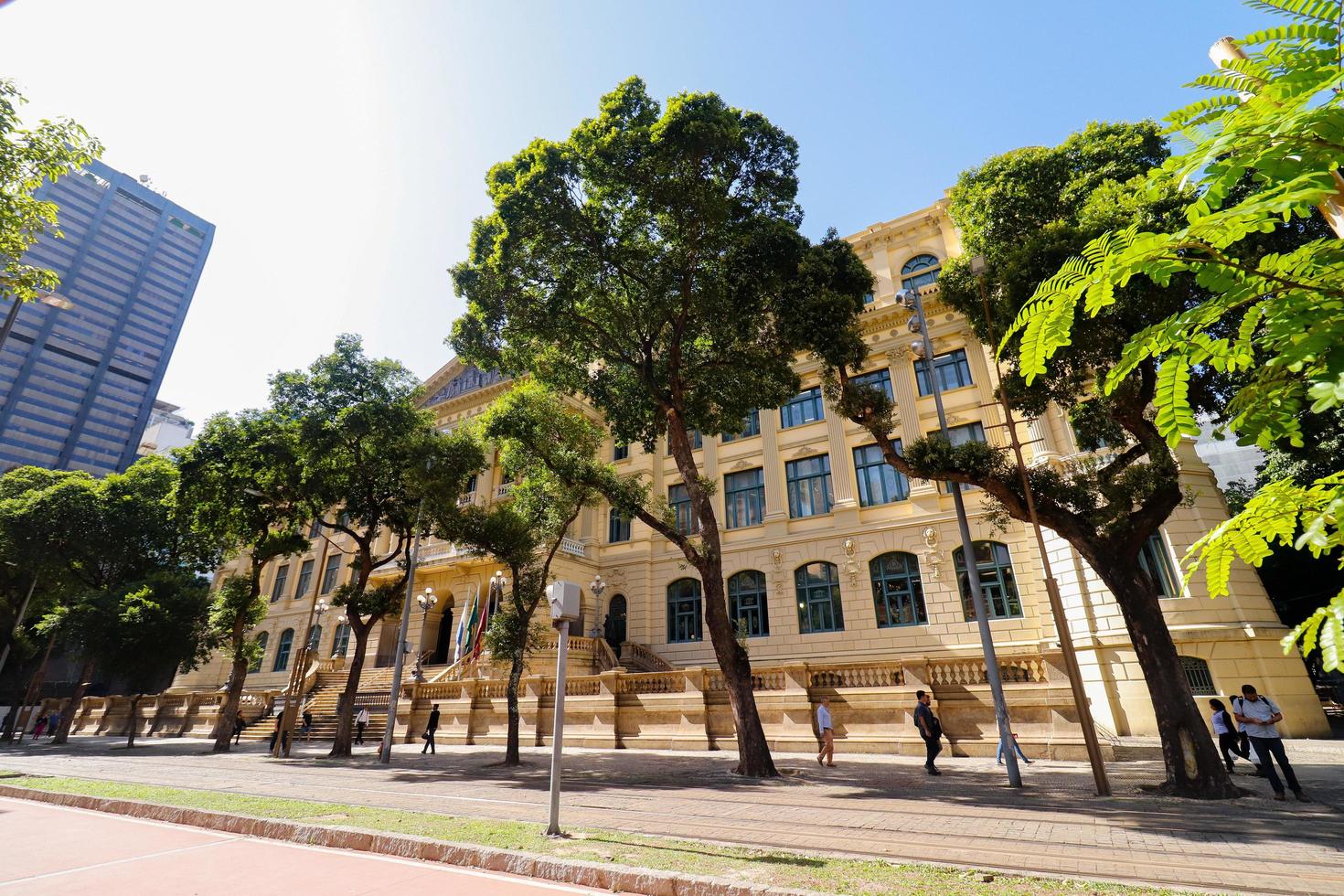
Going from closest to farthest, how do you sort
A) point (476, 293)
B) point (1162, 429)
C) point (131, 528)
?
point (1162, 429)
point (476, 293)
point (131, 528)

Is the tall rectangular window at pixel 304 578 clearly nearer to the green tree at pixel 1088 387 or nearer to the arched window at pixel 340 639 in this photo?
the arched window at pixel 340 639

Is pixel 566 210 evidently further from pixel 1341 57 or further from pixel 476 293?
pixel 1341 57

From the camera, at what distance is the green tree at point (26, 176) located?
10539 mm

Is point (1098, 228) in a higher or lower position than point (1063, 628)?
higher

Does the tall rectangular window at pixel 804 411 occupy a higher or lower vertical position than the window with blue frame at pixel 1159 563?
higher

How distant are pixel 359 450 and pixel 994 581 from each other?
75.2 ft

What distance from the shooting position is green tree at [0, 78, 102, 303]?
10.5 m

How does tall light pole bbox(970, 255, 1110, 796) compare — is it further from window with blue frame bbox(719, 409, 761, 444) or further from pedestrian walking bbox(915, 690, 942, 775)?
window with blue frame bbox(719, 409, 761, 444)

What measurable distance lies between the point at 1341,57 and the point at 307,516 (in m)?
26.0

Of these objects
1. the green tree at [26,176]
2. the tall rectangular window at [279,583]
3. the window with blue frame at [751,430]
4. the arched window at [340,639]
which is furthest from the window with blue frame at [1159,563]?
the tall rectangular window at [279,583]

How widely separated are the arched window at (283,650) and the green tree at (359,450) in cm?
2066

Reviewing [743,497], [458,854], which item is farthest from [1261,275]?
[743,497]

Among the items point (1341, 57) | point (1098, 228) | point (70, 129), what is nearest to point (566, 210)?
point (70, 129)

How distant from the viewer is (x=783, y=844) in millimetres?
6305
